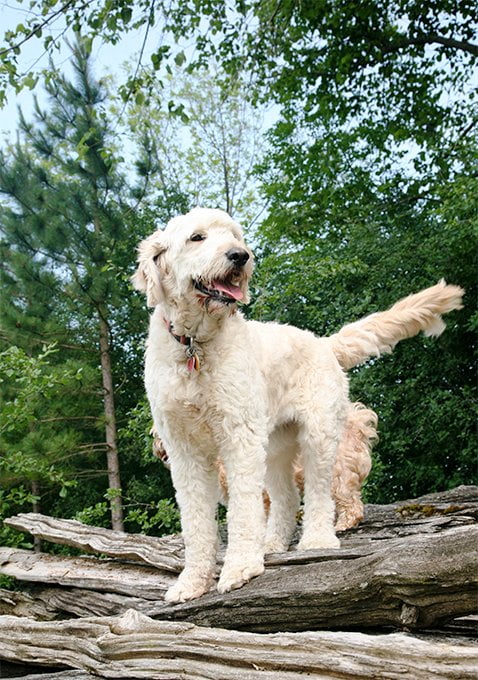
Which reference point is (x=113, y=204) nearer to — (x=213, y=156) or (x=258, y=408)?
(x=213, y=156)

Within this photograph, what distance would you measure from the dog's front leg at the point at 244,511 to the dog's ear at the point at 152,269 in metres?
0.89

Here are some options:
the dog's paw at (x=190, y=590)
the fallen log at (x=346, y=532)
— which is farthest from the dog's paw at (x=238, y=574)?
the dog's paw at (x=190, y=590)

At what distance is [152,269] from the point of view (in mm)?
4168

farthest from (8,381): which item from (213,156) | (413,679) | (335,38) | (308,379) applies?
(413,679)

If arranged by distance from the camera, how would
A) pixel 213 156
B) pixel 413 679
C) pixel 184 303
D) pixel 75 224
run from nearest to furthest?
pixel 413 679 < pixel 184 303 < pixel 75 224 < pixel 213 156

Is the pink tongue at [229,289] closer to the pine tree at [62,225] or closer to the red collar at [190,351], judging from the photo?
the red collar at [190,351]

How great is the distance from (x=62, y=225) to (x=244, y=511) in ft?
40.2

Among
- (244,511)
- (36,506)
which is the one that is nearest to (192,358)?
(244,511)

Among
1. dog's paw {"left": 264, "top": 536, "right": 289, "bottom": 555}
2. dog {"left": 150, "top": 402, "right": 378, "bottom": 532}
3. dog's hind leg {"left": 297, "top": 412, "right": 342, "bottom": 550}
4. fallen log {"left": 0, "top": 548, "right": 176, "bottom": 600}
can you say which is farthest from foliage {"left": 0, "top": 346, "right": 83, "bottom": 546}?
dog's hind leg {"left": 297, "top": 412, "right": 342, "bottom": 550}

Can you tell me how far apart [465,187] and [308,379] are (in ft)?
21.4

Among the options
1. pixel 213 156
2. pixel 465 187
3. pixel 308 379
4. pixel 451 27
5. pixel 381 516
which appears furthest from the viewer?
pixel 213 156

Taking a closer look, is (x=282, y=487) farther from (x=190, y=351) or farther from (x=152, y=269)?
(x=152, y=269)

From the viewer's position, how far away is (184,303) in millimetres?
4113

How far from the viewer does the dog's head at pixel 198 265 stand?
12.9 feet
